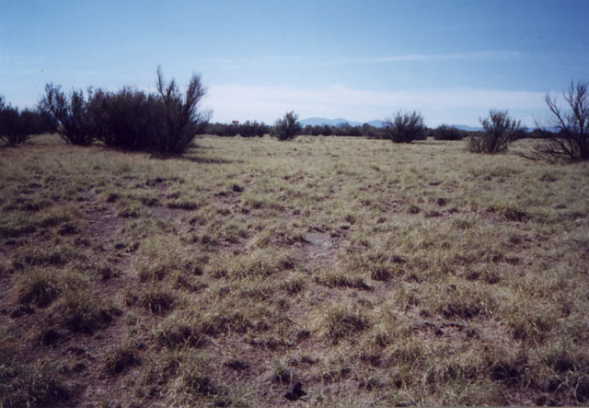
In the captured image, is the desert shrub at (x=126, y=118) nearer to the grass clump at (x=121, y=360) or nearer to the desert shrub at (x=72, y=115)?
the desert shrub at (x=72, y=115)

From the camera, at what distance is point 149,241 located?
5.11 metres

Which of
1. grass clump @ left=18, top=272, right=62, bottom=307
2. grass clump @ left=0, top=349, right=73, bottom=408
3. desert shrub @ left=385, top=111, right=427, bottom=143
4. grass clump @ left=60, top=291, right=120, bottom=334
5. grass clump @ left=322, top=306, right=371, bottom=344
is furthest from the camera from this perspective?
desert shrub @ left=385, top=111, right=427, bottom=143

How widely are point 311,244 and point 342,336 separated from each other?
262cm

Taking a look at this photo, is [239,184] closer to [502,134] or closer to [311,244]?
[311,244]

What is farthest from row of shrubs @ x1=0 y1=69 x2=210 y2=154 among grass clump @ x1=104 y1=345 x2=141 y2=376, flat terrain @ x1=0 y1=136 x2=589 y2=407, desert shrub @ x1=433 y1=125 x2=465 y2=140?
desert shrub @ x1=433 y1=125 x2=465 y2=140

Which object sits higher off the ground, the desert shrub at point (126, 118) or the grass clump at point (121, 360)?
the desert shrub at point (126, 118)

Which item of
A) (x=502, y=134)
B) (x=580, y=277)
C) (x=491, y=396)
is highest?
(x=502, y=134)

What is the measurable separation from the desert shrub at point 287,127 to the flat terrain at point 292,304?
29.2m

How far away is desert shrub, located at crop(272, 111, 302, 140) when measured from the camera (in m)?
35.1

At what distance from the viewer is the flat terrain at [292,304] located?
229 centimetres

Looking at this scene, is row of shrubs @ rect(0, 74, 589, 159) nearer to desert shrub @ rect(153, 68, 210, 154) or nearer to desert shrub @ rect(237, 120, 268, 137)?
desert shrub @ rect(153, 68, 210, 154)

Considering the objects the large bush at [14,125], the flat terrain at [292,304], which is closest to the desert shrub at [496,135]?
the flat terrain at [292,304]

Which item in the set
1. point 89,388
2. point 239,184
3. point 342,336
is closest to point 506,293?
point 342,336

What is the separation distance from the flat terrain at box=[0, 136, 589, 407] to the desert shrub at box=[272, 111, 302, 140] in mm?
29151
